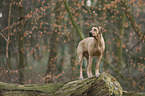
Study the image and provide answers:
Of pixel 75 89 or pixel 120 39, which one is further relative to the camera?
pixel 120 39

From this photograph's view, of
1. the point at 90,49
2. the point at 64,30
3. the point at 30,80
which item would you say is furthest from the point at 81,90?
the point at 64,30

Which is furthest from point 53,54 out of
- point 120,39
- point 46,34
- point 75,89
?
point 75,89

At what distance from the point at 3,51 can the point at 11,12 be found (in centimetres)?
251

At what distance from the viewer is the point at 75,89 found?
465 cm

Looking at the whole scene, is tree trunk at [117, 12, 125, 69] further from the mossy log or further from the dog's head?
the dog's head

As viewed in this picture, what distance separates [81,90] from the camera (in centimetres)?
454

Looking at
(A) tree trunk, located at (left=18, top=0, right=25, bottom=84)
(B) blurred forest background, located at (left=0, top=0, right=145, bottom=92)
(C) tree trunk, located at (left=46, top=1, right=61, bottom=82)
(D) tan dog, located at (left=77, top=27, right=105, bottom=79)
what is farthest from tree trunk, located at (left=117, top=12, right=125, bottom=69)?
(D) tan dog, located at (left=77, top=27, right=105, bottom=79)

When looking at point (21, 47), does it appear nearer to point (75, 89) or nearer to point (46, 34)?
point (46, 34)

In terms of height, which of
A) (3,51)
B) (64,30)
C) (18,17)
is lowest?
(3,51)

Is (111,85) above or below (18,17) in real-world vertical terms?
below

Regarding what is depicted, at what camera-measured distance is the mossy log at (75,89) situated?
14.5ft

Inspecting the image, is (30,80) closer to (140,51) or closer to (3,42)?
(3,42)

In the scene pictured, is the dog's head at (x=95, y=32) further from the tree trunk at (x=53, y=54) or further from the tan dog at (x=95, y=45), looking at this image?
the tree trunk at (x=53, y=54)

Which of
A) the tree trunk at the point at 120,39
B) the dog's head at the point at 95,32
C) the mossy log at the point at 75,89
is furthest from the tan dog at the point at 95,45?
the tree trunk at the point at 120,39
